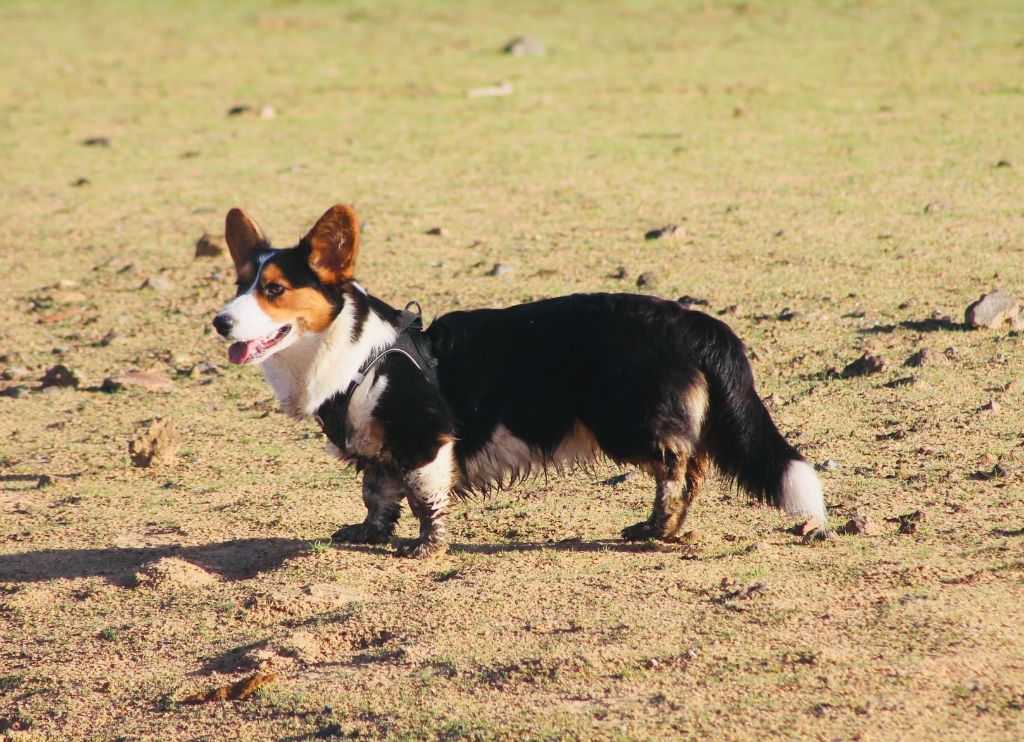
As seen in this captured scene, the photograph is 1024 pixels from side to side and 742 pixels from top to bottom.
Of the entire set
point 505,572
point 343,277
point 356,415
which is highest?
point 343,277

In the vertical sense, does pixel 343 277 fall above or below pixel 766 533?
above

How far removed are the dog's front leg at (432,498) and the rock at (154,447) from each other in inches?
61.0

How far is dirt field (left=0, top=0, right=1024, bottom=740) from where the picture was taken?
4012 millimetres

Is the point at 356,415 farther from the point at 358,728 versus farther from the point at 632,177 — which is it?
the point at 632,177

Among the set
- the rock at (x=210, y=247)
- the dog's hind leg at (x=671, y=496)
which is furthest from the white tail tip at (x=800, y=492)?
the rock at (x=210, y=247)

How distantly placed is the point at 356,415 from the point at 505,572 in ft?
2.47

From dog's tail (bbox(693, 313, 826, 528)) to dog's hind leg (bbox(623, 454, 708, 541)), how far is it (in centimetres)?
19

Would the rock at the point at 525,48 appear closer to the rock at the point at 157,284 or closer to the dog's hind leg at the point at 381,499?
the rock at the point at 157,284

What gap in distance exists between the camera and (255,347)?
15.8 ft

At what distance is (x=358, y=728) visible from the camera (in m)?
3.81

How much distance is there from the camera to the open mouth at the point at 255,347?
15.8 feet

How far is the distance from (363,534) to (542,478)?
2.94ft

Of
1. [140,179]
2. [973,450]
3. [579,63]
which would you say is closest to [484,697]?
[973,450]

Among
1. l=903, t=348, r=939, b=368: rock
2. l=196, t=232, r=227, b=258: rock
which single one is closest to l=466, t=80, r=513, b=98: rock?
l=196, t=232, r=227, b=258: rock
